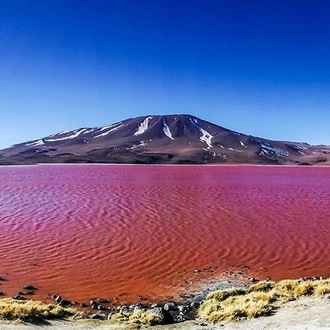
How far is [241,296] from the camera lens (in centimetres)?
1222

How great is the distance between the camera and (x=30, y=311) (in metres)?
10.8

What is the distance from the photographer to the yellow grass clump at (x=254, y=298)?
10.7 meters

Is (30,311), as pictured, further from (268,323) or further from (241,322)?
(268,323)

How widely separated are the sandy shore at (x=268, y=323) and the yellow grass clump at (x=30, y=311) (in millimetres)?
406

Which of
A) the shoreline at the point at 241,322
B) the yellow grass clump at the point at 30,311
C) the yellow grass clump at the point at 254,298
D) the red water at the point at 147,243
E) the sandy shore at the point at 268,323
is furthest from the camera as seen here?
the red water at the point at 147,243

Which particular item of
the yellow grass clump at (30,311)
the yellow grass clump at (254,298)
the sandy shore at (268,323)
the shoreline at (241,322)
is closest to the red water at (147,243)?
the yellow grass clump at (30,311)

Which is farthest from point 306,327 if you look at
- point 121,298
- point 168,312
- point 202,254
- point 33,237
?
point 33,237

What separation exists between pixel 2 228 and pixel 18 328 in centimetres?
1494

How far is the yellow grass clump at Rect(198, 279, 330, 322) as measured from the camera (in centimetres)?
1069

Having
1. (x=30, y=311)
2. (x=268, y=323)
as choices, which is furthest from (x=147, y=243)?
(x=268, y=323)

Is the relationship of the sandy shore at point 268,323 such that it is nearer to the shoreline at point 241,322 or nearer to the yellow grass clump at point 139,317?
the shoreline at point 241,322

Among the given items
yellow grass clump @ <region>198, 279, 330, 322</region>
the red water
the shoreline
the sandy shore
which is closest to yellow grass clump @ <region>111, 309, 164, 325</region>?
the shoreline

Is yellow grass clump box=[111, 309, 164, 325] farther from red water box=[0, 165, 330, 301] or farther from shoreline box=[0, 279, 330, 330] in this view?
red water box=[0, 165, 330, 301]

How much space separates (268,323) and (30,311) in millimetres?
5989
